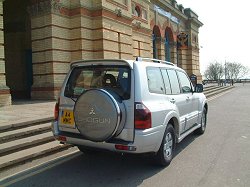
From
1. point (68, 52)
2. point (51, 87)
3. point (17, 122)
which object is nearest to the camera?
point (17, 122)

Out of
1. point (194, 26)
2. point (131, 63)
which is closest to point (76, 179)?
point (131, 63)

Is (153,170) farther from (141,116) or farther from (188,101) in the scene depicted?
(188,101)

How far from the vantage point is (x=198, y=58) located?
3919cm

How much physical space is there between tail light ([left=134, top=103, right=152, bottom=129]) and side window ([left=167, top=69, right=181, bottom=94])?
4.81 feet

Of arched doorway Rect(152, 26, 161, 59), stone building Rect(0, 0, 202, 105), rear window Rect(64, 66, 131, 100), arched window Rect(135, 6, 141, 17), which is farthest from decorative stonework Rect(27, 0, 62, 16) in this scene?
arched doorway Rect(152, 26, 161, 59)

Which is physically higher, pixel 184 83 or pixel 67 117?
pixel 184 83

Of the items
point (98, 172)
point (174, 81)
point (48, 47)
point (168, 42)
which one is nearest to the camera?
point (98, 172)

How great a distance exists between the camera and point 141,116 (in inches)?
187

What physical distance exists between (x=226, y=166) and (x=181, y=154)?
1083mm

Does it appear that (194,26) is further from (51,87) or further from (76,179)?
(76,179)

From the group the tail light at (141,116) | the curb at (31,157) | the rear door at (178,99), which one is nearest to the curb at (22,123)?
the curb at (31,157)

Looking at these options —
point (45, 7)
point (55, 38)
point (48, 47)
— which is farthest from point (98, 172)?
point (45, 7)

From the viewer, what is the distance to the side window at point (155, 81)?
206 inches

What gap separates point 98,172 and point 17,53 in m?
13.8
